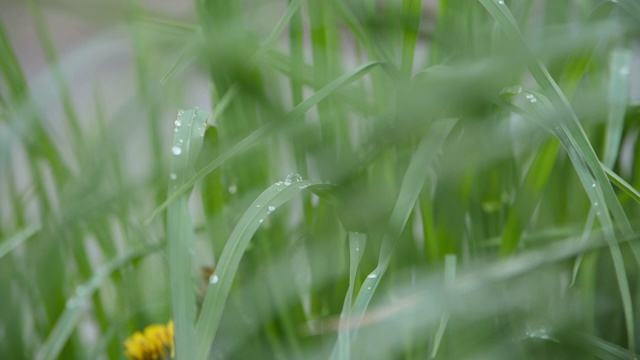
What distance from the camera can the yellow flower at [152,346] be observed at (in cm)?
61

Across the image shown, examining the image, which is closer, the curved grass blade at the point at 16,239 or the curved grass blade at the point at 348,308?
the curved grass blade at the point at 348,308

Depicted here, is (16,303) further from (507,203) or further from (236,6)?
(507,203)

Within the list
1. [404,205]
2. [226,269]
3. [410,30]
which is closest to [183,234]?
[226,269]

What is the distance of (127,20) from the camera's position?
2.00 ft

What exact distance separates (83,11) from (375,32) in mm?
210

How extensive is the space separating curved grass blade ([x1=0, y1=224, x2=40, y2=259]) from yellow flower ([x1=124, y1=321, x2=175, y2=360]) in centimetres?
14

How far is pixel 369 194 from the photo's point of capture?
1.78ft

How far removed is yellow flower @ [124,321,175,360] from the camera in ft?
1.99

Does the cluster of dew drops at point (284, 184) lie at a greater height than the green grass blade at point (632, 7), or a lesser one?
lesser

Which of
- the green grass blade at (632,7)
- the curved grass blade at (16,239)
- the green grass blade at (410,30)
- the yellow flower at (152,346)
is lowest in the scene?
the yellow flower at (152,346)

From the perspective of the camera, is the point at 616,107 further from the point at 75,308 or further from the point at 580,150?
the point at 75,308

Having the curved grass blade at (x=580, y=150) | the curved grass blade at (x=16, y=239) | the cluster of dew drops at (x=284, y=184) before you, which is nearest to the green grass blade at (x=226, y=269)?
the cluster of dew drops at (x=284, y=184)

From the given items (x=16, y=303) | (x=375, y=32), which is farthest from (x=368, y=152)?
(x=16, y=303)

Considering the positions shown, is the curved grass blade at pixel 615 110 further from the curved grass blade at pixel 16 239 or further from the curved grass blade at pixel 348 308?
the curved grass blade at pixel 16 239
